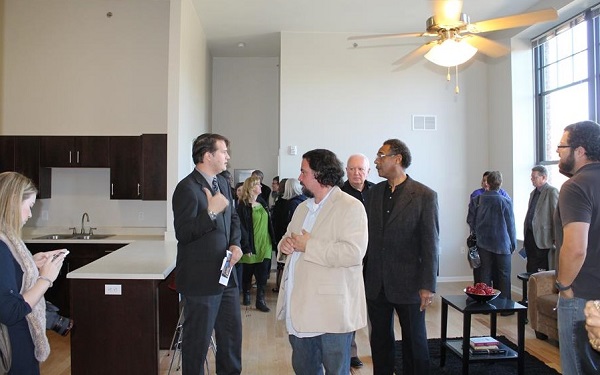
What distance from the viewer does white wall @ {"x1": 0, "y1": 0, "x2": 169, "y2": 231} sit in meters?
5.71

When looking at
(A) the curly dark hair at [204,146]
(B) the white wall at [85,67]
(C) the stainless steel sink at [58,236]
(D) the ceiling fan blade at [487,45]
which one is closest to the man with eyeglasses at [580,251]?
(D) the ceiling fan blade at [487,45]

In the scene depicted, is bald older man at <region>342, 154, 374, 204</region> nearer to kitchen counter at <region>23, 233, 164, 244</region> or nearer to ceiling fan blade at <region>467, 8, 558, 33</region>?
ceiling fan blade at <region>467, 8, 558, 33</region>

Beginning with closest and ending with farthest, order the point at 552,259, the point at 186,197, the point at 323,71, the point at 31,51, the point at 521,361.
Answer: the point at 186,197, the point at 521,361, the point at 552,259, the point at 31,51, the point at 323,71

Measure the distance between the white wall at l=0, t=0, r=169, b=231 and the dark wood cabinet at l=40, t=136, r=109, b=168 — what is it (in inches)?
17.6

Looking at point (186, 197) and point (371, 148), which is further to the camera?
point (371, 148)

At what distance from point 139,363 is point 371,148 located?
4640mm

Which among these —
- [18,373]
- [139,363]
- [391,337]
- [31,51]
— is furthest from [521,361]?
[31,51]

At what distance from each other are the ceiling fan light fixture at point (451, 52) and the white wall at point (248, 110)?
4.75 meters

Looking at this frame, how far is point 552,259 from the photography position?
473cm

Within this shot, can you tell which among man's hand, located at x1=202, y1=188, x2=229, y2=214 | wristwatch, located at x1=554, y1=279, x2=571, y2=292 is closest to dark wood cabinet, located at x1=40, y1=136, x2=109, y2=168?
man's hand, located at x1=202, y1=188, x2=229, y2=214

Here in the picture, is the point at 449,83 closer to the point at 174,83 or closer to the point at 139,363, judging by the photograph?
the point at 174,83

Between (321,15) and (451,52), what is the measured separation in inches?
119

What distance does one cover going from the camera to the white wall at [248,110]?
7.79 meters

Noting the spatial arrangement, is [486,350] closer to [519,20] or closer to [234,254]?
[234,254]
